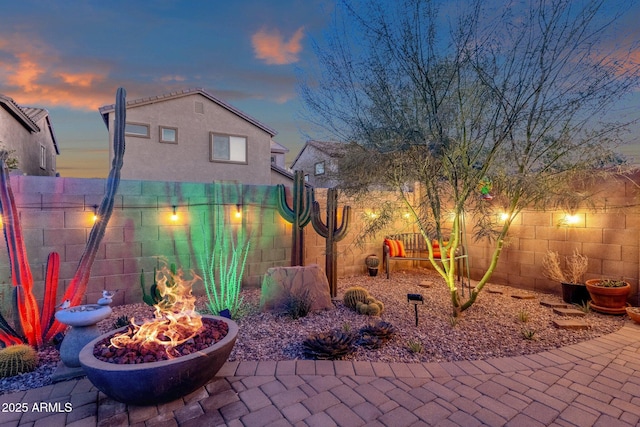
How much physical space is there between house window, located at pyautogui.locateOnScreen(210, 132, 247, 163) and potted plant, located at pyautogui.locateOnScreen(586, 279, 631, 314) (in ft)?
37.7

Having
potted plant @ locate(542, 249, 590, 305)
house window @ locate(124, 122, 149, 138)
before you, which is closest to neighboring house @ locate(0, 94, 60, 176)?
house window @ locate(124, 122, 149, 138)

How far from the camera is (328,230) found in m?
5.06

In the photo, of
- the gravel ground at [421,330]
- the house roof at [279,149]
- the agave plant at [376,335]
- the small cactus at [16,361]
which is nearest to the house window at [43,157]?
the house roof at [279,149]

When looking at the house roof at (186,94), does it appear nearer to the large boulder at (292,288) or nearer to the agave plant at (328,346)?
the large boulder at (292,288)

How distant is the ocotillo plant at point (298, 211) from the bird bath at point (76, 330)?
2951 mm

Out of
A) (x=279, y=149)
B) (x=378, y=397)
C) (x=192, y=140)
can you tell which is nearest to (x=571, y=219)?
(x=378, y=397)

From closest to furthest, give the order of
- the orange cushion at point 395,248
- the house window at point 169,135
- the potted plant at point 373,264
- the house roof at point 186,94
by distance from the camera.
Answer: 1. the orange cushion at point 395,248
2. the potted plant at point 373,264
3. the house roof at point 186,94
4. the house window at point 169,135

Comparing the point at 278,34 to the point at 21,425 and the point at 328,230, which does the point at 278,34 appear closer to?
the point at 328,230

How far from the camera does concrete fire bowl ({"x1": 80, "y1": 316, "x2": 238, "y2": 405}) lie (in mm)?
1984

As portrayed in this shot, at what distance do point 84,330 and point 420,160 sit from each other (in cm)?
387

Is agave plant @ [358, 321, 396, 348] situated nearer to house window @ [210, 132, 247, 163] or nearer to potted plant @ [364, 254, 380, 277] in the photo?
potted plant @ [364, 254, 380, 277]

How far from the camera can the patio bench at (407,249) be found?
6.62m

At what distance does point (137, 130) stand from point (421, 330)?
1121 cm

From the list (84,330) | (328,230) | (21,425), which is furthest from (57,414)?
(328,230)
